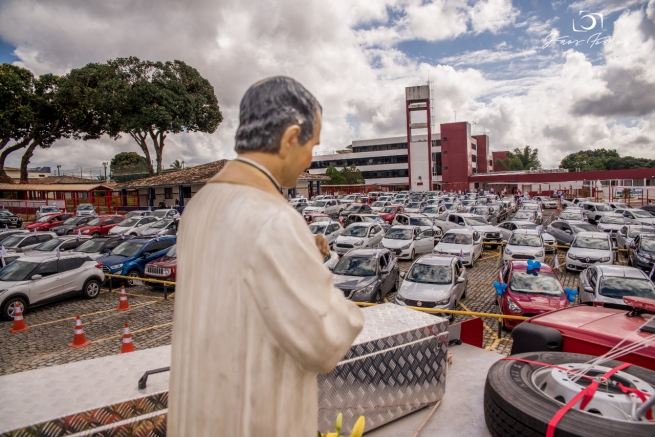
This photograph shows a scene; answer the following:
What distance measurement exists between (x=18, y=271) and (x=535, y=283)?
568 inches

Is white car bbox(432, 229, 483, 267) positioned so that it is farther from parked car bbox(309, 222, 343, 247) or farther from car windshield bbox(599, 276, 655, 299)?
car windshield bbox(599, 276, 655, 299)

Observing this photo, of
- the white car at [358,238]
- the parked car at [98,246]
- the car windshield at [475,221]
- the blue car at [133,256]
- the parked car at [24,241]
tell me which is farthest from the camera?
the car windshield at [475,221]

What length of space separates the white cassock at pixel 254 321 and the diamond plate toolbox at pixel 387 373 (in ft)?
7.37

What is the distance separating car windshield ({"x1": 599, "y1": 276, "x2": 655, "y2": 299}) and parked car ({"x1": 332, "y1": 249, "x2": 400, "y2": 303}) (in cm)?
549

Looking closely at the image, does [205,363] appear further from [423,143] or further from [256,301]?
[423,143]

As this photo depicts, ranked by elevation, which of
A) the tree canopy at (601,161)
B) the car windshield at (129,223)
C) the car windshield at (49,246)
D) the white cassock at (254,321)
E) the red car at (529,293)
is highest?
the tree canopy at (601,161)

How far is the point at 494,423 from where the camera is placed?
11.5ft

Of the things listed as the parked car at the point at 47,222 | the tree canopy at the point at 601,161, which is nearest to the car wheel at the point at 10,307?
the parked car at the point at 47,222

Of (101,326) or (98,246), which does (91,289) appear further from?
(98,246)

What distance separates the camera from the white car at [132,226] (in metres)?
23.9

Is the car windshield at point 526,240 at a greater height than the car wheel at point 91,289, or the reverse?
the car windshield at point 526,240

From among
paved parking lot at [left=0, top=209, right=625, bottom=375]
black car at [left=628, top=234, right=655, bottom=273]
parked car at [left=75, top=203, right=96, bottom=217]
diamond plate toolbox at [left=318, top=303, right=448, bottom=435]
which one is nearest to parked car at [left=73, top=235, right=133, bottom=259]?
paved parking lot at [left=0, top=209, right=625, bottom=375]

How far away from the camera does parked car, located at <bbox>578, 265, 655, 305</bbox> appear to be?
9.48 metres

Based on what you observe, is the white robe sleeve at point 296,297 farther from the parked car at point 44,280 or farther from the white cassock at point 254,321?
the parked car at point 44,280
